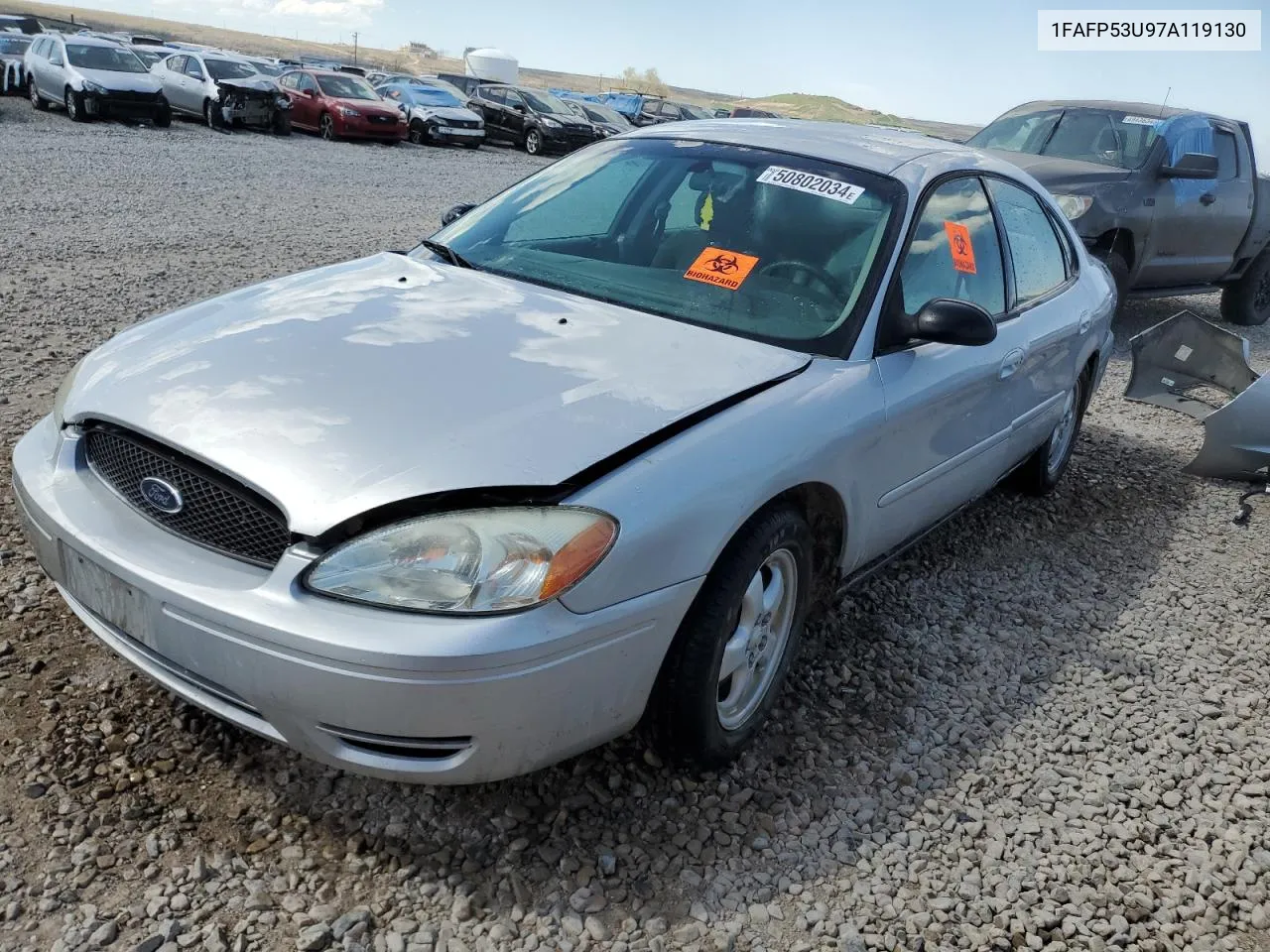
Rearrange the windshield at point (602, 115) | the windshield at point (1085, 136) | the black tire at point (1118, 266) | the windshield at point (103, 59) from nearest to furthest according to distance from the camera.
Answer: the black tire at point (1118, 266) < the windshield at point (1085, 136) < the windshield at point (103, 59) < the windshield at point (602, 115)

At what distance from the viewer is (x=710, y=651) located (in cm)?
240

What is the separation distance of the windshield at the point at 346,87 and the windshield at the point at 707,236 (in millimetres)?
20095

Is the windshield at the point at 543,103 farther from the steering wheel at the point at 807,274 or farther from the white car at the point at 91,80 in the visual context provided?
the steering wheel at the point at 807,274

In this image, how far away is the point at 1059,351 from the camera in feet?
13.9

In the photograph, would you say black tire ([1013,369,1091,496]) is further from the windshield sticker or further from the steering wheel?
the steering wheel

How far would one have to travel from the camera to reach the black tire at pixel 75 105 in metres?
18.1

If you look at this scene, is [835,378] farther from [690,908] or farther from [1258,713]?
[1258,713]

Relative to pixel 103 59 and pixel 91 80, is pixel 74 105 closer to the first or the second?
pixel 91 80

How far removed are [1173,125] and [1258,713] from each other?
22.5 feet

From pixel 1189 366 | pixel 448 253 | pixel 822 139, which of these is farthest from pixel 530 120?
pixel 448 253

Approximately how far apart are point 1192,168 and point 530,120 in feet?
61.5

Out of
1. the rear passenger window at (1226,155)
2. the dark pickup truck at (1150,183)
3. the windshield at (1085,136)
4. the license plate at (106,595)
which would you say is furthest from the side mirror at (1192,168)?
the license plate at (106,595)

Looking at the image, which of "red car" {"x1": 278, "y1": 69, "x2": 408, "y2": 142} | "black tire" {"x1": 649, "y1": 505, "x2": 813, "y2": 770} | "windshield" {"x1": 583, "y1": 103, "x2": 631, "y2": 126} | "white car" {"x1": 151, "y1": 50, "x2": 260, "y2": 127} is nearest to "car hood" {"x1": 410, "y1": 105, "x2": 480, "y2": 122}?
"red car" {"x1": 278, "y1": 69, "x2": 408, "y2": 142}

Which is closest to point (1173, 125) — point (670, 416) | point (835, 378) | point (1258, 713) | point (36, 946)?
point (1258, 713)
